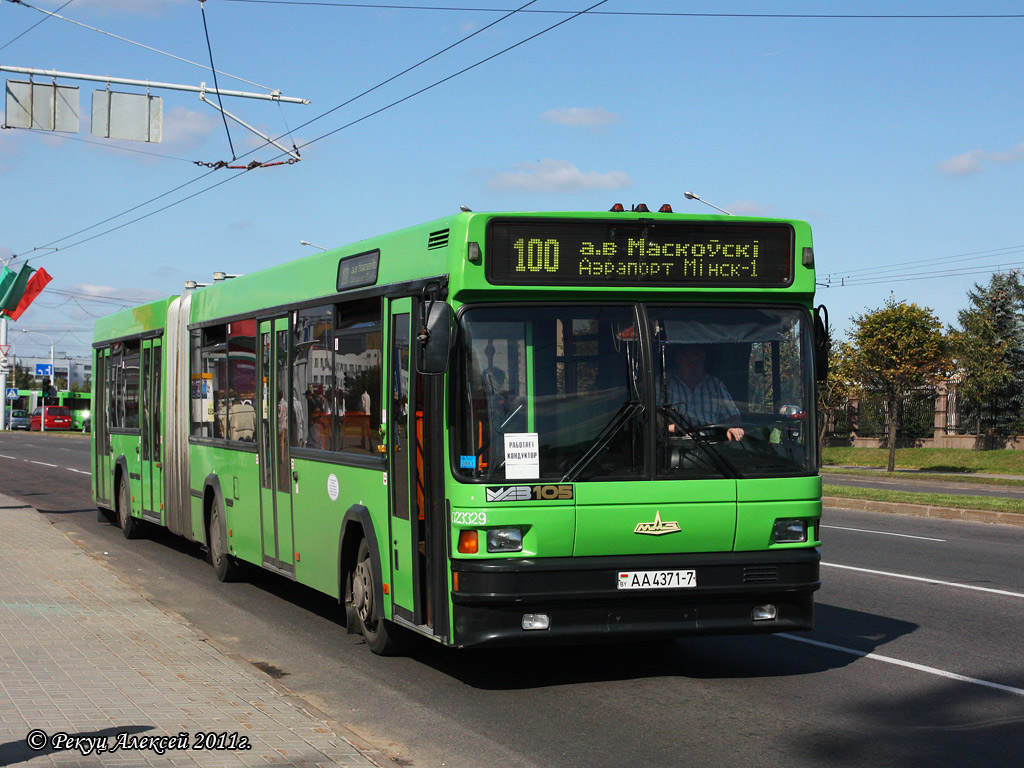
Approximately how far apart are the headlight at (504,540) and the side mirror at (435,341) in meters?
0.99

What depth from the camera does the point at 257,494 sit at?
11.5 metres

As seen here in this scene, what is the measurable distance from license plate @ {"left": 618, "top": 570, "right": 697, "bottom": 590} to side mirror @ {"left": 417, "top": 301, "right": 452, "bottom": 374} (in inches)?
64.3

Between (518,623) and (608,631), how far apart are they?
0.54 metres

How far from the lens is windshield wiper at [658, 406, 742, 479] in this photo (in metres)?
7.49

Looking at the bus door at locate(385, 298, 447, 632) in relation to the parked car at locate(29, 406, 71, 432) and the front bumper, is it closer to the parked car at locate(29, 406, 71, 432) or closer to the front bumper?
the front bumper

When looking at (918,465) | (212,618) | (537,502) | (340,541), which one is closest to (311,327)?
(340,541)

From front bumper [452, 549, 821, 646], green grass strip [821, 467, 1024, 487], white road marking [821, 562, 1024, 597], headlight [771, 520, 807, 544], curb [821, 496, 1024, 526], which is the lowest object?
green grass strip [821, 467, 1024, 487]

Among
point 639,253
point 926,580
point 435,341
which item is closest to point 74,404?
point 926,580

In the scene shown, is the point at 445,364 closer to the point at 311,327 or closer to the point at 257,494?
the point at 311,327

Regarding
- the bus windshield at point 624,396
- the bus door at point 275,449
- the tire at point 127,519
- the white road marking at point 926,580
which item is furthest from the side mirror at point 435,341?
the tire at point 127,519

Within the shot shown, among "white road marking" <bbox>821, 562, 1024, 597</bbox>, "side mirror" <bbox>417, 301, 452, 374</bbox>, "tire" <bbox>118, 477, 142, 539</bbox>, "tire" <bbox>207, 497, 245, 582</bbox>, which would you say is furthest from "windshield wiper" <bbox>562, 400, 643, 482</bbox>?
"tire" <bbox>118, 477, 142, 539</bbox>

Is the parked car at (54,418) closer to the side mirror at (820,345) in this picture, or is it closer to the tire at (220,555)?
the tire at (220,555)

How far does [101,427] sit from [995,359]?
42.9 meters

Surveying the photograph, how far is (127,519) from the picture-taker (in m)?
17.3
